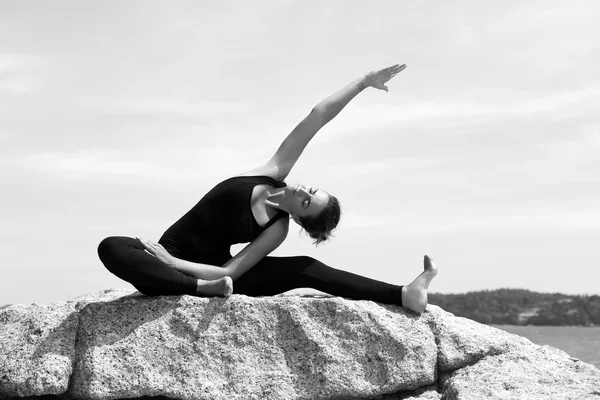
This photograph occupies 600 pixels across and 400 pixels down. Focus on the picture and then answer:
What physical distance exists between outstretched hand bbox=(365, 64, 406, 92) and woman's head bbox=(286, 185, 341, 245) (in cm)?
101

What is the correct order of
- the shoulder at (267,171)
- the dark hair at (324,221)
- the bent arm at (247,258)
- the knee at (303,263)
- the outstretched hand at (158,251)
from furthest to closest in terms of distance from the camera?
the shoulder at (267,171), the knee at (303,263), the dark hair at (324,221), the bent arm at (247,258), the outstretched hand at (158,251)

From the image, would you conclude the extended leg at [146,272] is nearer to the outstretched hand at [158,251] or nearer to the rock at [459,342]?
the outstretched hand at [158,251]

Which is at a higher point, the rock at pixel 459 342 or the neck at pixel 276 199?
the neck at pixel 276 199

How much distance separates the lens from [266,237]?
18.3 ft

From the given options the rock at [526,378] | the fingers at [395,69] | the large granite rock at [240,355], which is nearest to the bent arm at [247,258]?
the large granite rock at [240,355]

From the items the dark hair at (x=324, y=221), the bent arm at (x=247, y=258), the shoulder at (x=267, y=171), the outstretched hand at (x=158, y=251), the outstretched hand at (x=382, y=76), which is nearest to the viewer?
the outstretched hand at (x=158, y=251)

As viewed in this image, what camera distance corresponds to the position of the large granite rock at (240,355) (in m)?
5.23

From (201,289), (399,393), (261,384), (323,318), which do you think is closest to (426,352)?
(399,393)

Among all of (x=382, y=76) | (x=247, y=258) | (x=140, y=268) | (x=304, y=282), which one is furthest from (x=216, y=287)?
(x=382, y=76)

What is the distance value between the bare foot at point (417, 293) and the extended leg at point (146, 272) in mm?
1332

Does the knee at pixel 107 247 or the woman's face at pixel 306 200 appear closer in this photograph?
the knee at pixel 107 247

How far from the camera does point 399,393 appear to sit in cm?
563

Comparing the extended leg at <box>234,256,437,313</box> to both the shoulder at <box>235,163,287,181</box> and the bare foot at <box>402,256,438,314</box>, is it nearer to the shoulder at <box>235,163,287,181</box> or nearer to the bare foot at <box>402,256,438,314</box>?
the bare foot at <box>402,256,438,314</box>

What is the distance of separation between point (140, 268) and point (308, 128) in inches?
65.4
